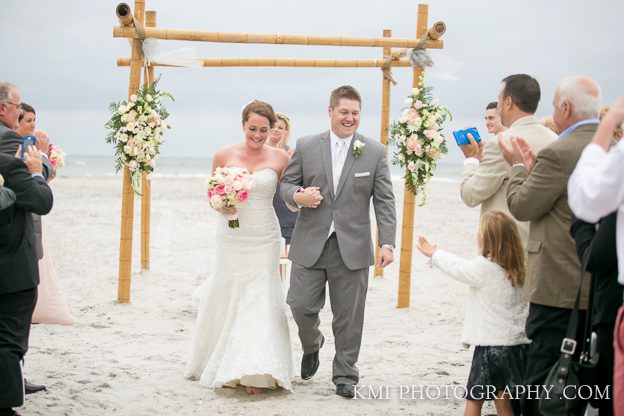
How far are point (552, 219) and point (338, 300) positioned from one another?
7.82 ft

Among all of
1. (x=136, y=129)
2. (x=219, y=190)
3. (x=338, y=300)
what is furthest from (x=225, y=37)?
(x=338, y=300)

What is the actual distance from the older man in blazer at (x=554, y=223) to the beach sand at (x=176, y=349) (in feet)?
5.13

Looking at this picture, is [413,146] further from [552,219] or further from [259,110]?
[552,219]

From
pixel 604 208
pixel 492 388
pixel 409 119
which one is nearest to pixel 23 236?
pixel 492 388

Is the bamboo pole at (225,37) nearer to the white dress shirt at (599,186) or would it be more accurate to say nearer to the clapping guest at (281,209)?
the clapping guest at (281,209)

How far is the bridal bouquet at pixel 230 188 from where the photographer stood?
645cm

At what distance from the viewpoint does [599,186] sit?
11.0ft

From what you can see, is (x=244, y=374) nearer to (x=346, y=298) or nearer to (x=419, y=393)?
(x=346, y=298)

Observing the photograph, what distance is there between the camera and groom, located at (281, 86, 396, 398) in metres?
6.38

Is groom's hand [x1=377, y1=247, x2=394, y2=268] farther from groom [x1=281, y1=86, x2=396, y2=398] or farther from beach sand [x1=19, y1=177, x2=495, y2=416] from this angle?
beach sand [x1=19, y1=177, x2=495, y2=416]

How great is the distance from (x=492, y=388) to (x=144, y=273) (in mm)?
8328

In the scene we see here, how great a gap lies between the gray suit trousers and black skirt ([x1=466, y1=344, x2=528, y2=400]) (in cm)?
147

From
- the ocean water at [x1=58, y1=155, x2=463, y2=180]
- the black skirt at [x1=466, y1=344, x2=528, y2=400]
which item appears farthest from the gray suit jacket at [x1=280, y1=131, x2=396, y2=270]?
the ocean water at [x1=58, y1=155, x2=463, y2=180]

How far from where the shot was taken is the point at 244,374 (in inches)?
247
